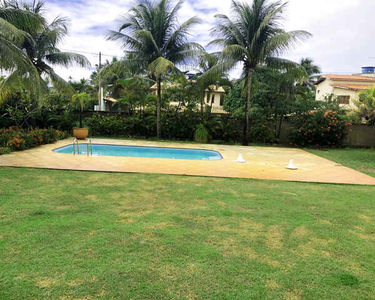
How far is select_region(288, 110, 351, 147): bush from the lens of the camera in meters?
14.2

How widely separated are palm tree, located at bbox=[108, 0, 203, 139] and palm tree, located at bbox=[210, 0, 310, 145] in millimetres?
1453

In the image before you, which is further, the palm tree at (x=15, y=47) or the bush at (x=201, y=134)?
the bush at (x=201, y=134)

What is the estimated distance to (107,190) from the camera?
17.4 feet

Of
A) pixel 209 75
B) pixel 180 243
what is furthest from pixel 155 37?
pixel 180 243

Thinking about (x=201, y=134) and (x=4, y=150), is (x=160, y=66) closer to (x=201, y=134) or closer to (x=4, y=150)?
(x=201, y=134)

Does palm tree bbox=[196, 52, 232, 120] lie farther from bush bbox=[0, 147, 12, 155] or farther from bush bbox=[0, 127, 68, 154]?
bush bbox=[0, 147, 12, 155]

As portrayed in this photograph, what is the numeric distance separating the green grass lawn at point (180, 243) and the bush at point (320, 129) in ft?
30.9

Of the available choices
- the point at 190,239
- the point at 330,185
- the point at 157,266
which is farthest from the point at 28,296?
the point at 330,185

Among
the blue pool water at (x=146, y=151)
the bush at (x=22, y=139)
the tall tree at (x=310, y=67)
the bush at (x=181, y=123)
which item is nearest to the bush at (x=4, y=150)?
the bush at (x=22, y=139)

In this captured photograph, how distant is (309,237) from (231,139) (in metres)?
12.1

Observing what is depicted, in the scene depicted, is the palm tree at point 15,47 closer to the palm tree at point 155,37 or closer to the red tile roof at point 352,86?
the palm tree at point 155,37

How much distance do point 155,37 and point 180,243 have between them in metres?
12.4

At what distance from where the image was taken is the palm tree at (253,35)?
12195 millimetres

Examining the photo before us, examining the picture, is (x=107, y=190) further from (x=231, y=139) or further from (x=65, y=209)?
(x=231, y=139)
